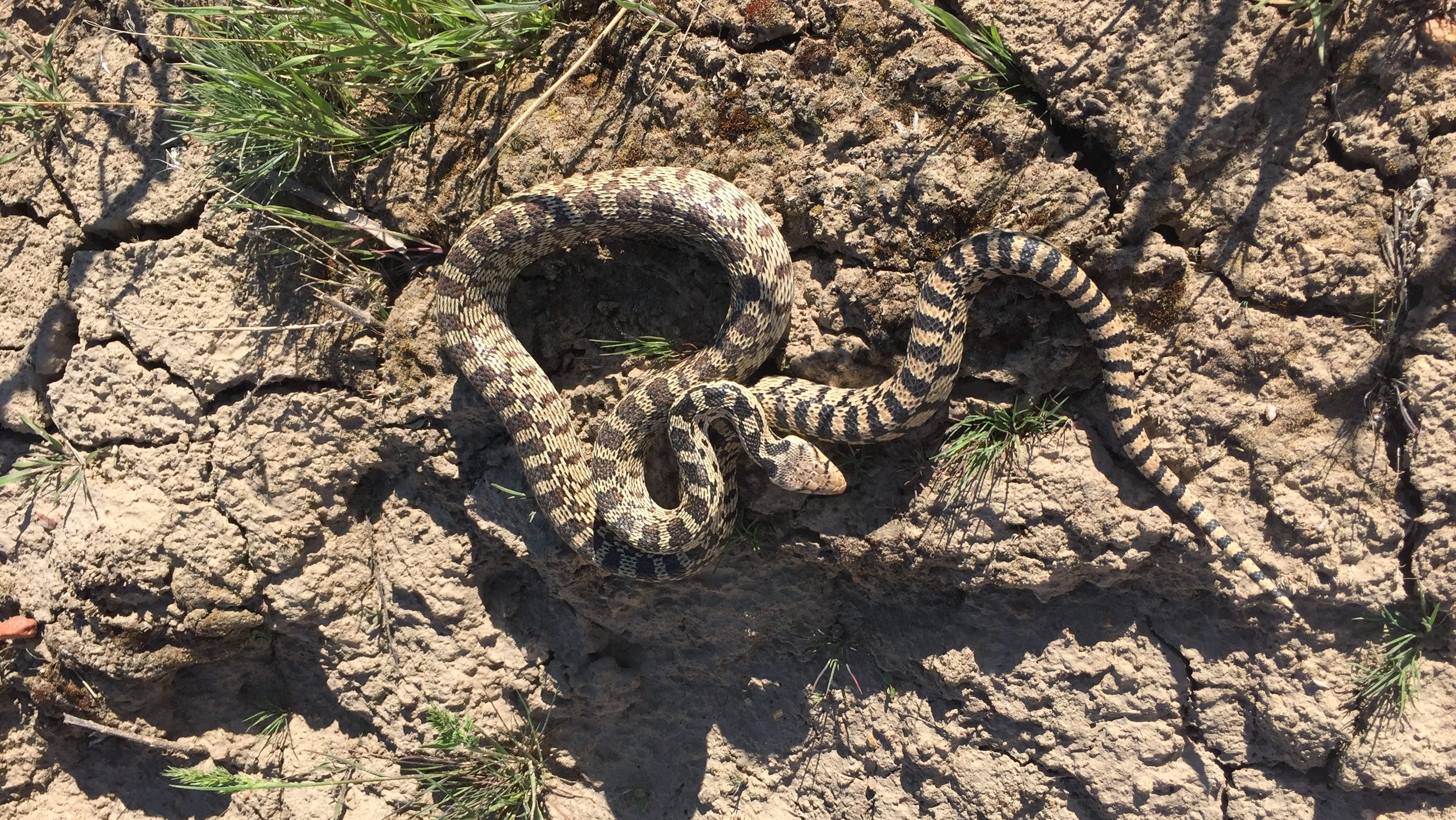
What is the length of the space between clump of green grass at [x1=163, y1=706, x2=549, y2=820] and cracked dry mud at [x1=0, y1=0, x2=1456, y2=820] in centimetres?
13

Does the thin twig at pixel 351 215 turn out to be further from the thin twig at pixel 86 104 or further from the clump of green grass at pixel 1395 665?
the clump of green grass at pixel 1395 665

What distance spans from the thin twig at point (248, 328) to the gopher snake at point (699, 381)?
2.03 ft

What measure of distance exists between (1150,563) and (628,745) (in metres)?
3.05

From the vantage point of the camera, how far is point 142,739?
15.0 feet

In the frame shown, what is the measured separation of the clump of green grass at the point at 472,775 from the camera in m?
4.40

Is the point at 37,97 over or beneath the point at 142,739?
over

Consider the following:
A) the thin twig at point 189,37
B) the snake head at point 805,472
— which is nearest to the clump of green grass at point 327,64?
the thin twig at point 189,37

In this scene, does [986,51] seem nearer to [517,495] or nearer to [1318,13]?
[1318,13]

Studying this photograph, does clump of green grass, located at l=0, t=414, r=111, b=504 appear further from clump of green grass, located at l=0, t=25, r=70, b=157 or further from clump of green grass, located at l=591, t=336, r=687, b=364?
clump of green grass, located at l=591, t=336, r=687, b=364

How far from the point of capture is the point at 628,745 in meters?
4.58

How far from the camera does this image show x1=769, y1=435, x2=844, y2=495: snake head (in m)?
3.63

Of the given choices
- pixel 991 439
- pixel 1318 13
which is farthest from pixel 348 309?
pixel 1318 13

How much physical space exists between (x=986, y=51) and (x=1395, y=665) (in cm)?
325

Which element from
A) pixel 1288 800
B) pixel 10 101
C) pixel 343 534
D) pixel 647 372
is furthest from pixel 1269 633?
pixel 10 101
